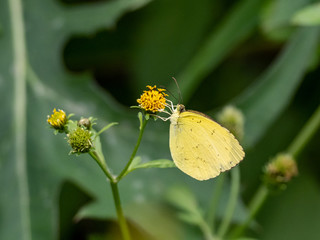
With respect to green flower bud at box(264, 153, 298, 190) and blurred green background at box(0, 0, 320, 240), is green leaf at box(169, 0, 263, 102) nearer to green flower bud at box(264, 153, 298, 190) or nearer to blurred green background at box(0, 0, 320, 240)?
blurred green background at box(0, 0, 320, 240)

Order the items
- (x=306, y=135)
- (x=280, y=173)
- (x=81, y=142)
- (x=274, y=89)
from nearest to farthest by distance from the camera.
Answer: (x=81, y=142) < (x=280, y=173) < (x=306, y=135) < (x=274, y=89)

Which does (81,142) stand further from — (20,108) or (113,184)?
(20,108)

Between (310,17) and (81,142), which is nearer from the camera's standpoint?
(81,142)

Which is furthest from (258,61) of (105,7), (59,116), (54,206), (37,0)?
(59,116)

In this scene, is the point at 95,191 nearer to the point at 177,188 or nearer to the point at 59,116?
the point at 177,188

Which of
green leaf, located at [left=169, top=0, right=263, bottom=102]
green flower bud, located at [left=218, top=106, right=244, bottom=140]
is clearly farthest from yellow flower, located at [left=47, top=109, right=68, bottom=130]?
green leaf, located at [left=169, top=0, right=263, bottom=102]

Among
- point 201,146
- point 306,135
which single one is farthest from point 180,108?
point 306,135

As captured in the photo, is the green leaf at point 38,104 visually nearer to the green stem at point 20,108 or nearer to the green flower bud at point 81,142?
the green stem at point 20,108
